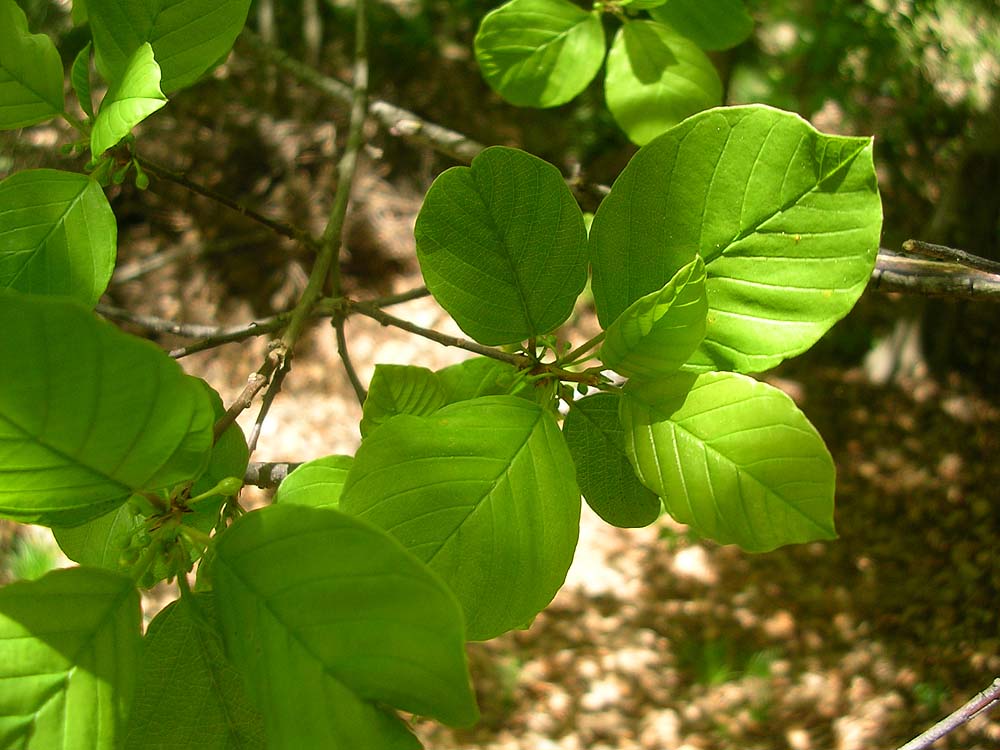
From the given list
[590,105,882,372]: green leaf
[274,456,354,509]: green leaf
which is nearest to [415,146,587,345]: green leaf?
[590,105,882,372]: green leaf

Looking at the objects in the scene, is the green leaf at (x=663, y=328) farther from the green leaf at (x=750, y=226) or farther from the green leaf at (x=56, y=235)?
the green leaf at (x=56, y=235)

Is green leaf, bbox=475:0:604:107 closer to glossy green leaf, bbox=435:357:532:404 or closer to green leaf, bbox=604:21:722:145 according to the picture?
green leaf, bbox=604:21:722:145

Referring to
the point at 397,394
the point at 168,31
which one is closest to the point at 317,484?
the point at 397,394

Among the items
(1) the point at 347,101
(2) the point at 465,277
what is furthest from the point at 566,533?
(1) the point at 347,101

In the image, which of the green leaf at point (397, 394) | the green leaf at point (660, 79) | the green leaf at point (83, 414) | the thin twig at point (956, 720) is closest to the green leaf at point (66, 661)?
the green leaf at point (83, 414)

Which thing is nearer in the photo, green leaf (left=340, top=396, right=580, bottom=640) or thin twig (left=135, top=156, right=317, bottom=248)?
green leaf (left=340, top=396, right=580, bottom=640)

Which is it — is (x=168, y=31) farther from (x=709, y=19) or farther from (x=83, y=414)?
(x=709, y=19)
